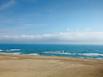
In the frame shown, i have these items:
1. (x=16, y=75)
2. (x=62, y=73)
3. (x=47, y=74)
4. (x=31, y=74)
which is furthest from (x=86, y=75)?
(x=16, y=75)

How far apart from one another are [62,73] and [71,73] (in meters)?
0.52

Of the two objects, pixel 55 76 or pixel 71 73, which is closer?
pixel 55 76

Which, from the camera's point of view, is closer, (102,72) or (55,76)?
(55,76)

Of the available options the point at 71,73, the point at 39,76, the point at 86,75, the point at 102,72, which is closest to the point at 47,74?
the point at 39,76

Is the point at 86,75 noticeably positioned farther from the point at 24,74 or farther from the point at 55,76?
Answer: the point at 24,74

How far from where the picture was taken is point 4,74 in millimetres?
12289

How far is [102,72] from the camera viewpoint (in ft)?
40.9

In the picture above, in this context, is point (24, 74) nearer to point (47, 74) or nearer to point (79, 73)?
point (47, 74)

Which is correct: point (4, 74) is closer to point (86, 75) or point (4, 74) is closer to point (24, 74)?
point (24, 74)

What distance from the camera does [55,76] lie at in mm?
11586

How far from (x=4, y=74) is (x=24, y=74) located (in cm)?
115

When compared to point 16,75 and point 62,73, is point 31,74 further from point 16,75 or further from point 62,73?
point 62,73


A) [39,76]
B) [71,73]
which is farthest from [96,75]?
[39,76]

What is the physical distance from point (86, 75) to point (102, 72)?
49.3 inches
